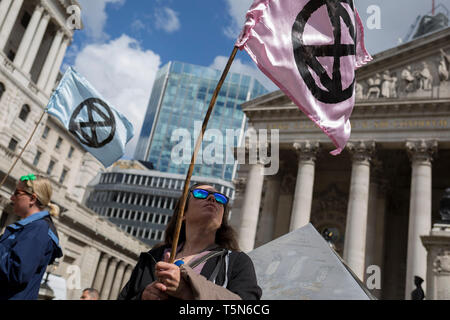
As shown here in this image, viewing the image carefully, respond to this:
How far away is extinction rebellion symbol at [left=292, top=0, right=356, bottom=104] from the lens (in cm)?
582

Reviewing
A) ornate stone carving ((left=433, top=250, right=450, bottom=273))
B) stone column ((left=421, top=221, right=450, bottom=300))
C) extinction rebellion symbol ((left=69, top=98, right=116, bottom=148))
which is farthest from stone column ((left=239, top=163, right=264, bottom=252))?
extinction rebellion symbol ((left=69, top=98, right=116, bottom=148))

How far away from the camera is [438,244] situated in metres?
16.8

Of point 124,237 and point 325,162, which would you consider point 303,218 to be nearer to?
point 325,162

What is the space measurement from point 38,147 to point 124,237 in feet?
50.2

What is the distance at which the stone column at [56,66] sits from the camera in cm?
5250

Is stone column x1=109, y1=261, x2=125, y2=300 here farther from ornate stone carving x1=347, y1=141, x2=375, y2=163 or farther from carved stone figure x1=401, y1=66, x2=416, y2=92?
carved stone figure x1=401, y1=66, x2=416, y2=92

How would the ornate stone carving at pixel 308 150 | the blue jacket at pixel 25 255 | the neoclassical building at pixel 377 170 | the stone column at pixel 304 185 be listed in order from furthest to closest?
the ornate stone carving at pixel 308 150
the stone column at pixel 304 185
the neoclassical building at pixel 377 170
the blue jacket at pixel 25 255

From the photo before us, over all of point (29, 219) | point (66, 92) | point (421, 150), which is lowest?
point (29, 219)

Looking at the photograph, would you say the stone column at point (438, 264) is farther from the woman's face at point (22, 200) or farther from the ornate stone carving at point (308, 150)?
the woman's face at point (22, 200)

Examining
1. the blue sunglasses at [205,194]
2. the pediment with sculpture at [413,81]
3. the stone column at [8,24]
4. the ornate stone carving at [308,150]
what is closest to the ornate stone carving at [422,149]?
the pediment with sculpture at [413,81]

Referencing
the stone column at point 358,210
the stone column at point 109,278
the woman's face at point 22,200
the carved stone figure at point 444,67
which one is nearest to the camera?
the woman's face at point 22,200

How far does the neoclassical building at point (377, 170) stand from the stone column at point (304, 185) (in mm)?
66

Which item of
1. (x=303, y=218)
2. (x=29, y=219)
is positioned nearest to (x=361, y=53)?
(x=29, y=219)

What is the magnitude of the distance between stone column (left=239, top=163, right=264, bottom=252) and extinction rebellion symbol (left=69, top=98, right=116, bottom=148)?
19.8 metres
